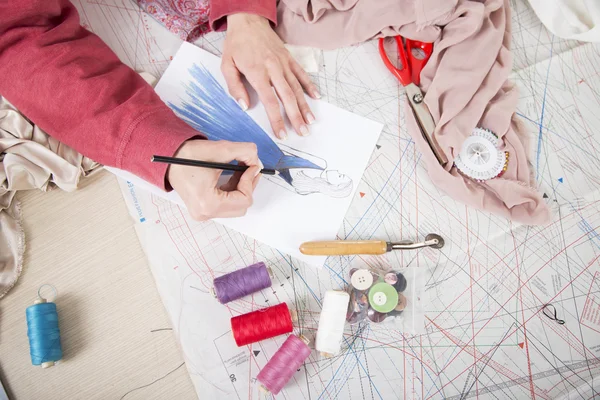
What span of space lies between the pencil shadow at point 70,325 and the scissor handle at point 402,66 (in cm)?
72

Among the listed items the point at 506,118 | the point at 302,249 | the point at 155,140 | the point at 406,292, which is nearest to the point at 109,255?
the point at 155,140

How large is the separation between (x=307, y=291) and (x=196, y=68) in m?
0.48

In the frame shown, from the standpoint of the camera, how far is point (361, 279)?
716 mm

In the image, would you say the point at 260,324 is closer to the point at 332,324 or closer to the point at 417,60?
the point at 332,324

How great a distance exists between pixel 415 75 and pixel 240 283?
0.52 m

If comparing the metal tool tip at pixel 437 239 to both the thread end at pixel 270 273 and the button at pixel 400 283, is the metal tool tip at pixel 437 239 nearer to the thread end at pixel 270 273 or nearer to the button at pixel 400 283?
the button at pixel 400 283

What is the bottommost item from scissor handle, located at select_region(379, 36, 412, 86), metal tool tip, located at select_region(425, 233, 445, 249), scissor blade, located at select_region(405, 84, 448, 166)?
metal tool tip, located at select_region(425, 233, 445, 249)

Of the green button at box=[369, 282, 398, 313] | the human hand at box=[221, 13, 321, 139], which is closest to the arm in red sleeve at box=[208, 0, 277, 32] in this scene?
the human hand at box=[221, 13, 321, 139]

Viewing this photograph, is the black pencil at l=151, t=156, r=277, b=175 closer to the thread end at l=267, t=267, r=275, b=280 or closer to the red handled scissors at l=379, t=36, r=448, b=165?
the thread end at l=267, t=267, r=275, b=280

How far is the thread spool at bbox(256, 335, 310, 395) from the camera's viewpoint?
0.67 metres

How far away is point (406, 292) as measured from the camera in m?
0.73

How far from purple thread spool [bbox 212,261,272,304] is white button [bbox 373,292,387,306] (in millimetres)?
183

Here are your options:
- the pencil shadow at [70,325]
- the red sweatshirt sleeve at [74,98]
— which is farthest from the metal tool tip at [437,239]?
the pencil shadow at [70,325]

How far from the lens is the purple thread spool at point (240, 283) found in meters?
0.70
